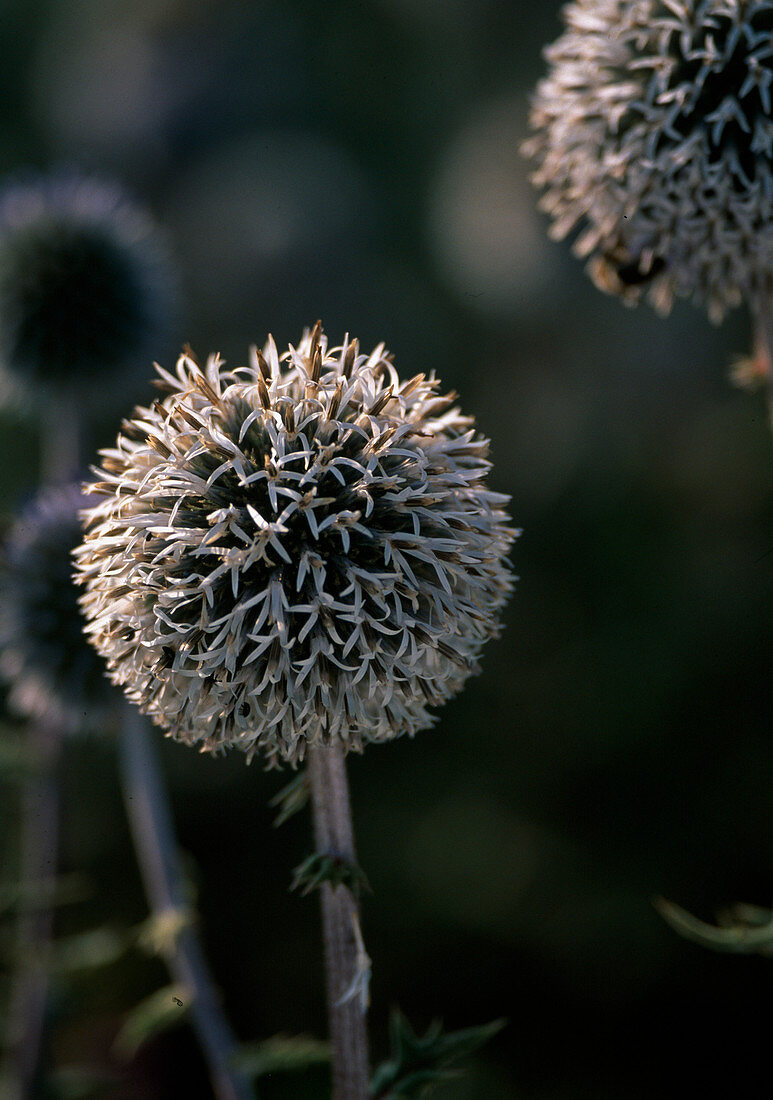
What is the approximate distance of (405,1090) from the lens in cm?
150

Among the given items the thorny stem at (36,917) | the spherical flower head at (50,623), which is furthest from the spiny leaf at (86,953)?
the spherical flower head at (50,623)

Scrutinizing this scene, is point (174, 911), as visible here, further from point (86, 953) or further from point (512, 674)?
point (512, 674)

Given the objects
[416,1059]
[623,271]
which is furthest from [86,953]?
[623,271]

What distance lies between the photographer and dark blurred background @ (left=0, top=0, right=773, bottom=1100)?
4504mm

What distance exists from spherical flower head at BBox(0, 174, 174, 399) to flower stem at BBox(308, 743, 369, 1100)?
7.05 ft

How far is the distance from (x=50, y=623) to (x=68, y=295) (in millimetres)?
1274

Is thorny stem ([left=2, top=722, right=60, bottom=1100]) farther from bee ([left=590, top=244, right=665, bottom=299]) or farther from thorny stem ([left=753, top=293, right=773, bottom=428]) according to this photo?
thorny stem ([left=753, top=293, right=773, bottom=428])

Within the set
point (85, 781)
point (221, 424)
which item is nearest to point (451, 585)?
point (221, 424)

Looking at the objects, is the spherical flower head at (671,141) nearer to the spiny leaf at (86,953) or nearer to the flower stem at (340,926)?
the flower stem at (340,926)

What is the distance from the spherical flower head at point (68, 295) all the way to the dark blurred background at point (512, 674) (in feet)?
1.24

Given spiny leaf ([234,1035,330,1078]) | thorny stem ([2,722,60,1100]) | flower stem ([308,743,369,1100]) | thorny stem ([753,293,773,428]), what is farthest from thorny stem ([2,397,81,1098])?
thorny stem ([753,293,773,428])

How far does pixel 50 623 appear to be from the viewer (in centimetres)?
252

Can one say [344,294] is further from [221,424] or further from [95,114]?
[221,424]

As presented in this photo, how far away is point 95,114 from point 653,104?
6.70 m
